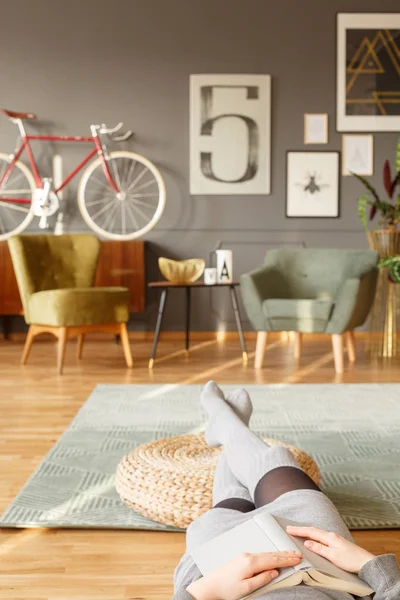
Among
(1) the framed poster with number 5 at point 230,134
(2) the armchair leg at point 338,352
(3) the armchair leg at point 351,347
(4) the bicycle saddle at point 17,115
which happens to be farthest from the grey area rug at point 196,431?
(4) the bicycle saddle at point 17,115

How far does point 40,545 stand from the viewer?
1723mm

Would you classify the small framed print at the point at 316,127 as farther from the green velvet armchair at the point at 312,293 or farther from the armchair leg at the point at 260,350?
the armchair leg at the point at 260,350

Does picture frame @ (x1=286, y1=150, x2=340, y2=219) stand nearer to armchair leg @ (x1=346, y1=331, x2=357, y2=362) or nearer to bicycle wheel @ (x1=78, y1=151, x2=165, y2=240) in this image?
bicycle wheel @ (x1=78, y1=151, x2=165, y2=240)

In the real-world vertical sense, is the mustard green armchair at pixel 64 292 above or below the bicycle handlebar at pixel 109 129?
below

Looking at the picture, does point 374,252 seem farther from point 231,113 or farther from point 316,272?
point 231,113

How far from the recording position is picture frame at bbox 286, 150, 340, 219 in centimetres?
566

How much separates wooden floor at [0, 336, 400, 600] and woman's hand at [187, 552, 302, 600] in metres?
0.50

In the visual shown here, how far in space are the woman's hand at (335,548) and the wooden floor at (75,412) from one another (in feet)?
1.74

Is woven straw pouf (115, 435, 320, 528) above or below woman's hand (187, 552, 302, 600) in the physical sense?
below

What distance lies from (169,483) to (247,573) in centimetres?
86

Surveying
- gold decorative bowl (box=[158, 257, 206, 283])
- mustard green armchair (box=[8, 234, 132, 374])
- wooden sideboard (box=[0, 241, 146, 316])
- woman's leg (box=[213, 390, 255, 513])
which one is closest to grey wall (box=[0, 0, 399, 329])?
wooden sideboard (box=[0, 241, 146, 316])

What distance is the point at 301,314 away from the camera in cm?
Result: 425

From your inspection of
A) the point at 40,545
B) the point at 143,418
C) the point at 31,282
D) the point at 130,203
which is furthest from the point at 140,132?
the point at 40,545

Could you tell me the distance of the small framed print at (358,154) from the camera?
5648 millimetres
